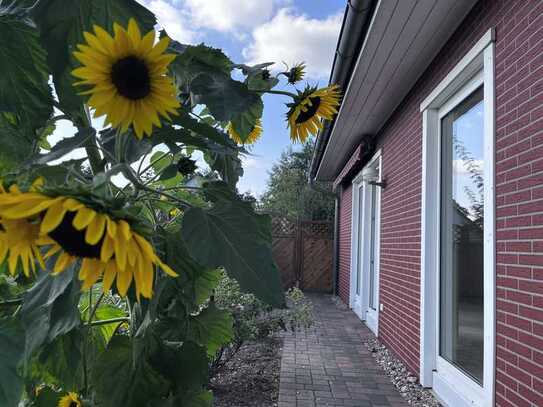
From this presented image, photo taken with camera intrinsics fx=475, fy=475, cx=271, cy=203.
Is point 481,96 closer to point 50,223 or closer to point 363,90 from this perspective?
point 363,90

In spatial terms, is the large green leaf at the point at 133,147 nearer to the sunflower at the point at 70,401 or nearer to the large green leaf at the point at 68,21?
the large green leaf at the point at 68,21

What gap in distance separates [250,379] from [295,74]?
3738 mm

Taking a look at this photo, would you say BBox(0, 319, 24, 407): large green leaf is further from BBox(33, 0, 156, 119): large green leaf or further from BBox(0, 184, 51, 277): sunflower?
BBox(33, 0, 156, 119): large green leaf

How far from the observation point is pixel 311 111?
109cm

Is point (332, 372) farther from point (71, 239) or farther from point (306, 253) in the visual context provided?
point (306, 253)

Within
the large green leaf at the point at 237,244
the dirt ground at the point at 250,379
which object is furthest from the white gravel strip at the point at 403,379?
the large green leaf at the point at 237,244

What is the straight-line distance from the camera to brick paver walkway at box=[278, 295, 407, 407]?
380cm

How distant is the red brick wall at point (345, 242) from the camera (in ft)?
31.4

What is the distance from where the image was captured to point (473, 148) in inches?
133

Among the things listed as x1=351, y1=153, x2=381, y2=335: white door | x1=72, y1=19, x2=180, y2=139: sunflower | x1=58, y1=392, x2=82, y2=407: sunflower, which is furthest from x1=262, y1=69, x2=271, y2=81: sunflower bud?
x1=351, y1=153, x2=381, y2=335: white door

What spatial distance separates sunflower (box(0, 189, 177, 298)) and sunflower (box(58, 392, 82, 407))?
0.50 metres

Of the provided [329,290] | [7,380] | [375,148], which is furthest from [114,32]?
[329,290]

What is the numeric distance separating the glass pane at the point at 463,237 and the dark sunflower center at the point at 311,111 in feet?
8.02

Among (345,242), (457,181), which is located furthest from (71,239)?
(345,242)
